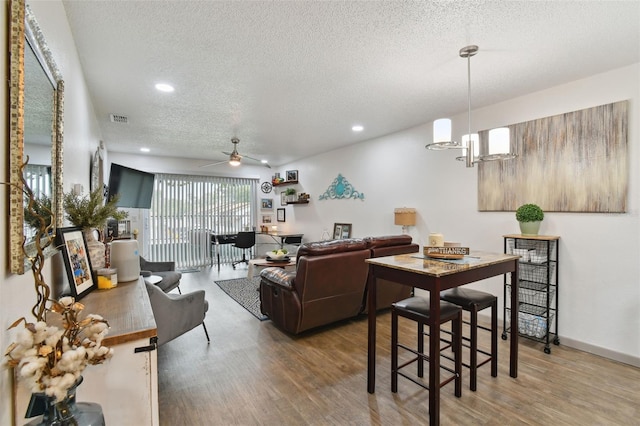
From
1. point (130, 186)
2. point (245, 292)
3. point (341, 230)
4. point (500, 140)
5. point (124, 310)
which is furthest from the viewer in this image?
point (341, 230)

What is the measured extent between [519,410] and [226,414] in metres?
1.92

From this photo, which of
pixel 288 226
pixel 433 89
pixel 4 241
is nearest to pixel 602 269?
pixel 433 89

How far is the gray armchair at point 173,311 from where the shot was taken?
2.29 meters

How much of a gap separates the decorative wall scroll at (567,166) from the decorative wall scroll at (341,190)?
7.88 ft

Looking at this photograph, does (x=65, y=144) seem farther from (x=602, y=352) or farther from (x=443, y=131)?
(x=602, y=352)

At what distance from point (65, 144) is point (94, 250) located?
665 millimetres

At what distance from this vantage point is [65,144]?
1.88 meters

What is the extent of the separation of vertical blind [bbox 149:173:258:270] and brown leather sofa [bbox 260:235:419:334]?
439 cm

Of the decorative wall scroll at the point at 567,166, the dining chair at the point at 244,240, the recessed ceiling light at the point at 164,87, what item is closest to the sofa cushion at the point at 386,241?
the decorative wall scroll at the point at 567,166

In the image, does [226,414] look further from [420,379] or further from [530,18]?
[530,18]

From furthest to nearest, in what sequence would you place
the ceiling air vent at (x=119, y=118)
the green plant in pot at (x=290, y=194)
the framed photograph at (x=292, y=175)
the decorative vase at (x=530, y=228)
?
the framed photograph at (x=292, y=175) → the green plant in pot at (x=290, y=194) → the ceiling air vent at (x=119, y=118) → the decorative vase at (x=530, y=228)

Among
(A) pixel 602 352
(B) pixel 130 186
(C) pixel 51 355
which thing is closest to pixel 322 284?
(C) pixel 51 355

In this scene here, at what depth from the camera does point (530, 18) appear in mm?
A: 2023

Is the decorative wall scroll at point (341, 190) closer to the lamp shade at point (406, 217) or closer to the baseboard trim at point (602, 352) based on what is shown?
the lamp shade at point (406, 217)
